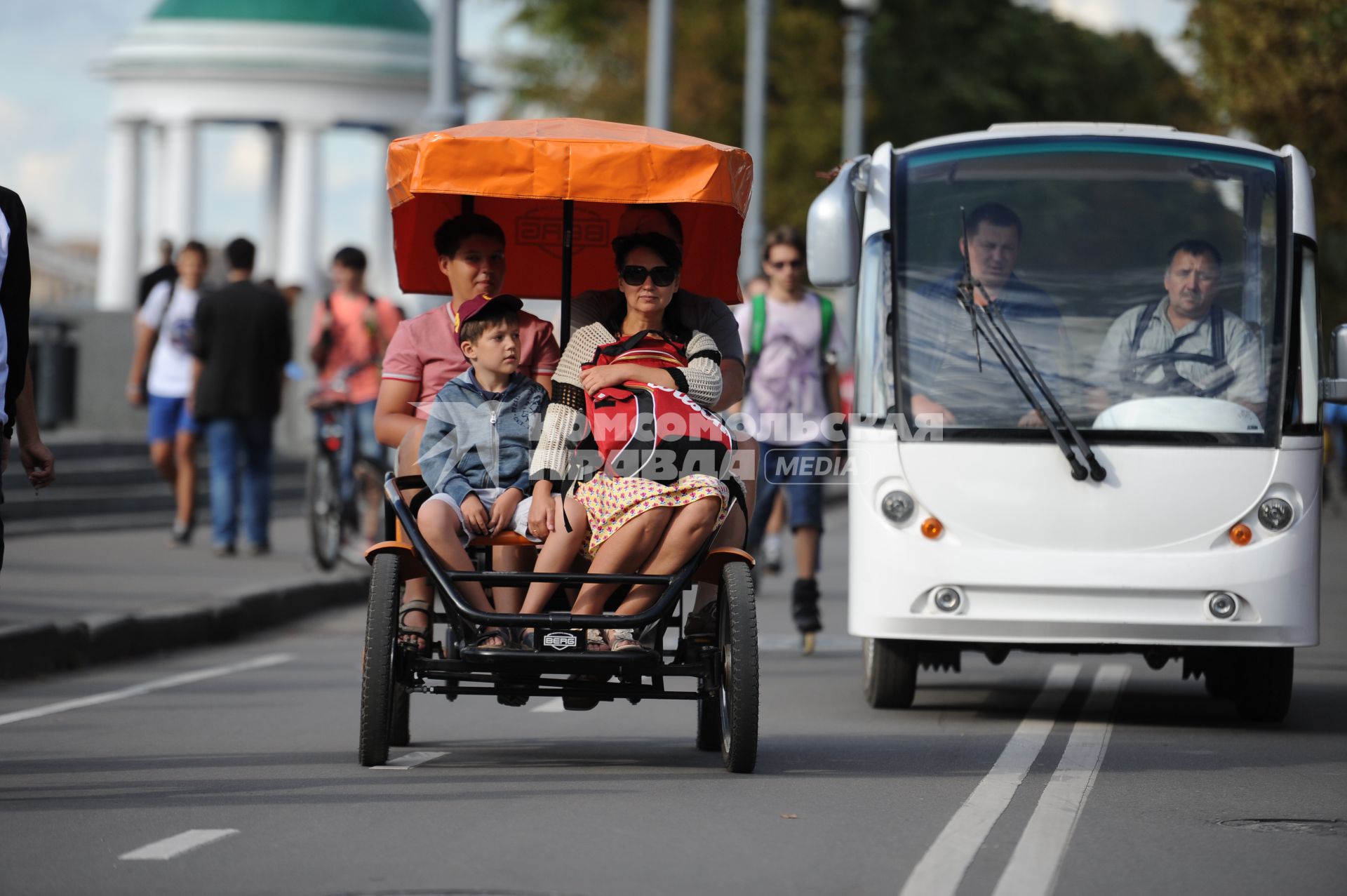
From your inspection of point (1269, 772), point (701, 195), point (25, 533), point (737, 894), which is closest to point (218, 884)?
point (737, 894)

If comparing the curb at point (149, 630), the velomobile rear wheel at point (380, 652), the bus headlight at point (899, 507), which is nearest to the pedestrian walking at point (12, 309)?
the velomobile rear wheel at point (380, 652)

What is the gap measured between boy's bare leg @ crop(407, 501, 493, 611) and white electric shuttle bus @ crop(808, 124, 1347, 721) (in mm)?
2215

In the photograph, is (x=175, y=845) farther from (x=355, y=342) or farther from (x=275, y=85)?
(x=275, y=85)

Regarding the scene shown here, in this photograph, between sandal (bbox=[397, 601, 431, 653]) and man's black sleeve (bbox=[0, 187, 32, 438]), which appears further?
sandal (bbox=[397, 601, 431, 653])

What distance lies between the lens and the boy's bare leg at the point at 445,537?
7516 mm

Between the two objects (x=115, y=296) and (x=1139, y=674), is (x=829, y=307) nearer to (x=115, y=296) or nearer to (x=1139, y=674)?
(x=1139, y=674)

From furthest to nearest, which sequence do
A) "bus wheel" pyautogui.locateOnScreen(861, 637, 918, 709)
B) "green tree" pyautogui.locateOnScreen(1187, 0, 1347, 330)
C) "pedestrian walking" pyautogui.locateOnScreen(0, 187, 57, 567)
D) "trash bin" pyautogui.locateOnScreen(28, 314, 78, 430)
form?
1. "green tree" pyautogui.locateOnScreen(1187, 0, 1347, 330)
2. "trash bin" pyautogui.locateOnScreen(28, 314, 78, 430)
3. "bus wheel" pyautogui.locateOnScreen(861, 637, 918, 709)
4. "pedestrian walking" pyautogui.locateOnScreen(0, 187, 57, 567)

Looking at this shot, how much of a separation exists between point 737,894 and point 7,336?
290cm

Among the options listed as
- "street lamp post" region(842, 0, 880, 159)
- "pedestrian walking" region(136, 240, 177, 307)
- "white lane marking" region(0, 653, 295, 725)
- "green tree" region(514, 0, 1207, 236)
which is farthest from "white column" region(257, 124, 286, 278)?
"white lane marking" region(0, 653, 295, 725)

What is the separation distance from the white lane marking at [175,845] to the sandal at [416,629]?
53.0 inches

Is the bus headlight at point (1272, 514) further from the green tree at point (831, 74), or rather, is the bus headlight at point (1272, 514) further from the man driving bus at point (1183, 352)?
the green tree at point (831, 74)

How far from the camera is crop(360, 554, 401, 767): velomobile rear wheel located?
7344 millimetres

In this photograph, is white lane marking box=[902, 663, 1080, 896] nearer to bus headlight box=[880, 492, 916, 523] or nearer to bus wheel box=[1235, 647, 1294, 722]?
bus wheel box=[1235, 647, 1294, 722]

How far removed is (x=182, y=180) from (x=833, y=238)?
59.9 m
